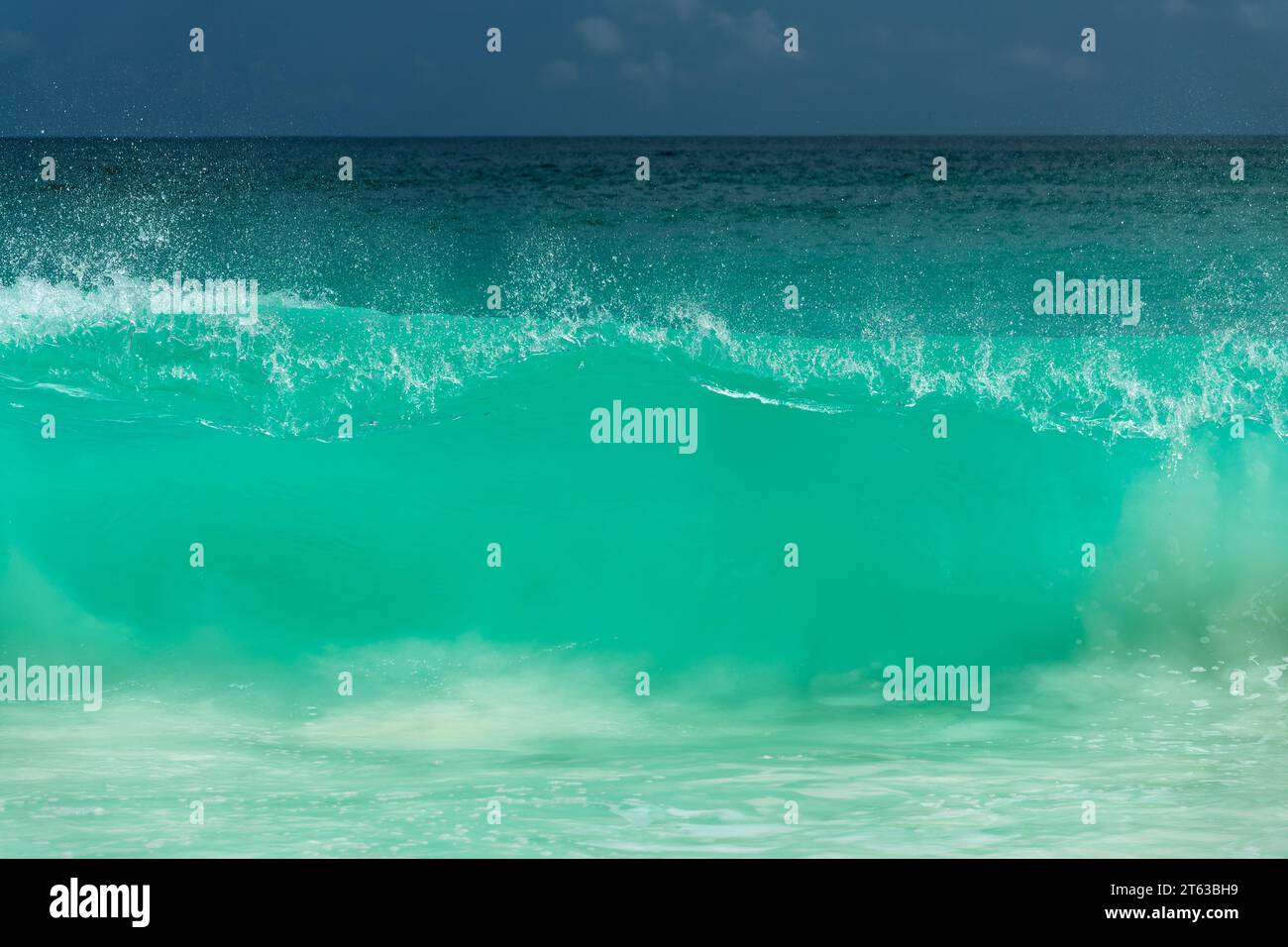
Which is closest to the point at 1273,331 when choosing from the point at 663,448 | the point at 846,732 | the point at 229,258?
the point at 663,448

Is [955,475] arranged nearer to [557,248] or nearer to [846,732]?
[846,732]

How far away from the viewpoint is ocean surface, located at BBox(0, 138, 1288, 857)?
20.7ft

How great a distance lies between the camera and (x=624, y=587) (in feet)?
29.2

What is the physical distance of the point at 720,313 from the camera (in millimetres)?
20406
